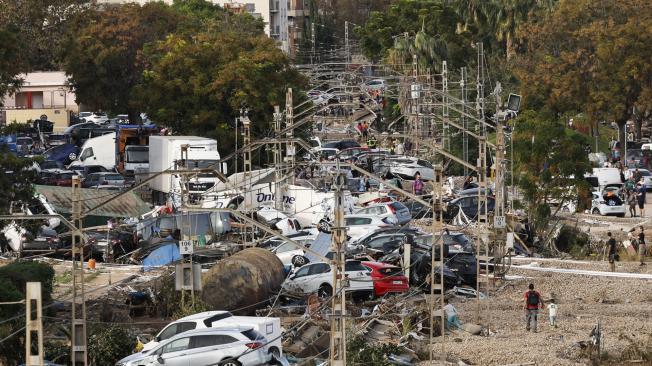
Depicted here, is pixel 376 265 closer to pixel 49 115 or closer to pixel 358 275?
pixel 358 275

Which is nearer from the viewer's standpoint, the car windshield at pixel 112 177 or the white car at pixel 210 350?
the white car at pixel 210 350

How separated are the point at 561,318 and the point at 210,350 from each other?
10707 mm

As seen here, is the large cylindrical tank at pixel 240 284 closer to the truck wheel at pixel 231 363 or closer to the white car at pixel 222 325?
the white car at pixel 222 325

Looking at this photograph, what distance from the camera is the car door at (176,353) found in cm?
2817

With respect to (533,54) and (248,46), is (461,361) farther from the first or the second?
(533,54)

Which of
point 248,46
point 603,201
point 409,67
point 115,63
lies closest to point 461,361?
point 603,201

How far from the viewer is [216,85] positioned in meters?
67.8

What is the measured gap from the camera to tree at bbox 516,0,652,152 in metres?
77.2

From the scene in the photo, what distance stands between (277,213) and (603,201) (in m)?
14.6

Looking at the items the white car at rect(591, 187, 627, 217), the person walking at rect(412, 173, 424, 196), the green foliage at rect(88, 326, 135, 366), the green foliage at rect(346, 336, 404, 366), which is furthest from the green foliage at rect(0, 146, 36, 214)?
the white car at rect(591, 187, 627, 217)

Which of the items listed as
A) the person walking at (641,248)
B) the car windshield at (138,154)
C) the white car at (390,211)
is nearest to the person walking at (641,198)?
the white car at (390,211)

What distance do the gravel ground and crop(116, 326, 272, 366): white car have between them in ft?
16.5

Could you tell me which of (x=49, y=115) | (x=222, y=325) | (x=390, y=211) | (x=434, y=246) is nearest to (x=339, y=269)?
(x=222, y=325)

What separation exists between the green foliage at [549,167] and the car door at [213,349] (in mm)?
23911
